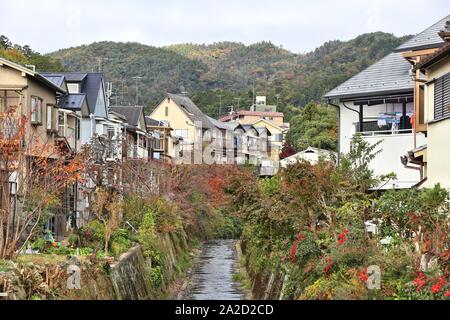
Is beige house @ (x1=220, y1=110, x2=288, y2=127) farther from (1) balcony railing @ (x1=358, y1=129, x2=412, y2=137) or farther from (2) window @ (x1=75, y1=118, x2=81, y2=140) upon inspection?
(1) balcony railing @ (x1=358, y1=129, x2=412, y2=137)

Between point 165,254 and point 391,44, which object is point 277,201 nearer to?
point 165,254

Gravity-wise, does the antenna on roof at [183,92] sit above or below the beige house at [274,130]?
above

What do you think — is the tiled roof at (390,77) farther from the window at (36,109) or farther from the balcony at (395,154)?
the window at (36,109)

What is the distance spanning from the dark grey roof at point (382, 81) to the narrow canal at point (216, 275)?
1079 centimetres

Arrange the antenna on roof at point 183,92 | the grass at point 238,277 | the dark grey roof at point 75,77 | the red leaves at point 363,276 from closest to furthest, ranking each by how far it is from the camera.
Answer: the red leaves at point 363,276 → the grass at point 238,277 → the dark grey roof at point 75,77 → the antenna on roof at point 183,92

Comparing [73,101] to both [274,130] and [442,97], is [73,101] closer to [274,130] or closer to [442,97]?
[442,97]

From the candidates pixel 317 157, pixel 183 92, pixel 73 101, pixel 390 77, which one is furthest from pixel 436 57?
pixel 183 92

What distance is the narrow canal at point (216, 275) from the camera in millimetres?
37531

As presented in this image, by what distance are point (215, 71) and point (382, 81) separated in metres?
142

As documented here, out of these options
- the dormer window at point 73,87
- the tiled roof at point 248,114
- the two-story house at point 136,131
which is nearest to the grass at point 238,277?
the dormer window at point 73,87

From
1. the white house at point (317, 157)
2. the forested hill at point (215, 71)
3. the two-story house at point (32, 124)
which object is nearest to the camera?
the two-story house at point (32, 124)

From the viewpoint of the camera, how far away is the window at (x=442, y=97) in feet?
74.2

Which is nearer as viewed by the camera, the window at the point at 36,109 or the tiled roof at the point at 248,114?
the window at the point at 36,109

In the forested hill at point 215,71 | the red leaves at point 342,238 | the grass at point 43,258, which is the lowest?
the grass at point 43,258
